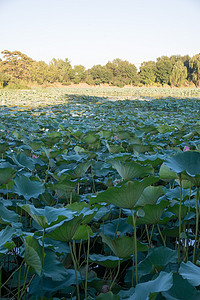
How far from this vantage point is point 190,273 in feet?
2.12

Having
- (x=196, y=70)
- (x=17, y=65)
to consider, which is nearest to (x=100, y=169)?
(x=17, y=65)

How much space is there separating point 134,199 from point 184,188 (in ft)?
1.83

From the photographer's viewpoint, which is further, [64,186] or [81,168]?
[81,168]

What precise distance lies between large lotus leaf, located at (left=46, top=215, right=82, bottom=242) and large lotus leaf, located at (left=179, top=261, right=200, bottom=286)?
28 centimetres

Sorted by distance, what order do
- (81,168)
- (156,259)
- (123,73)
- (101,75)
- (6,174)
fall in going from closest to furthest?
(156,259), (6,174), (81,168), (101,75), (123,73)

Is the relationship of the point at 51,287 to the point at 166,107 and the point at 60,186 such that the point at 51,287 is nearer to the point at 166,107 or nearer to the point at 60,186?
the point at 60,186

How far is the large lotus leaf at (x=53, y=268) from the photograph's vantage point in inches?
29.9

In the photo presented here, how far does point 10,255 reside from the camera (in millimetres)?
1062

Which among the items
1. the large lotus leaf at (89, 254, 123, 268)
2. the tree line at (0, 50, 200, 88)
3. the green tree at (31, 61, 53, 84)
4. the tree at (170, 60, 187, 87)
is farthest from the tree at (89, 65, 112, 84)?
the large lotus leaf at (89, 254, 123, 268)

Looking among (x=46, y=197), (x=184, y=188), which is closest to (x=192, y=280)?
(x=184, y=188)

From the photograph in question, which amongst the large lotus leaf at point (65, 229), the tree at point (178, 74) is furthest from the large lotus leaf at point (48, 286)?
the tree at point (178, 74)

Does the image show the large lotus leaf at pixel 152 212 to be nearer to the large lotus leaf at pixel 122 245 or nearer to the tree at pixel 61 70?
the large lotus leaf at pixel 122 245

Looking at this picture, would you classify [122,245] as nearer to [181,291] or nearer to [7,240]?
[181,291]

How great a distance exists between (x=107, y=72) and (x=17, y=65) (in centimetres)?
1687
